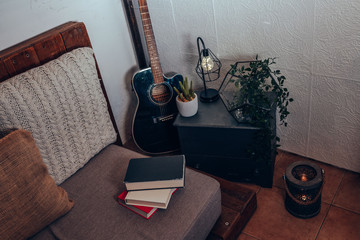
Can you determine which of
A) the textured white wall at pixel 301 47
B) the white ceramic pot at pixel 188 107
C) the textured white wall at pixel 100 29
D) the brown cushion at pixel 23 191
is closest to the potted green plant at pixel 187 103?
the white ceramic pot at pixel 188 107

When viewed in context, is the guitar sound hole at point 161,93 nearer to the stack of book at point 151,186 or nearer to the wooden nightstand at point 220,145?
the wooden nightstand at point 220,145

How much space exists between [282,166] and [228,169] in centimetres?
35

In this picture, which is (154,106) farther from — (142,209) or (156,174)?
(142,209)

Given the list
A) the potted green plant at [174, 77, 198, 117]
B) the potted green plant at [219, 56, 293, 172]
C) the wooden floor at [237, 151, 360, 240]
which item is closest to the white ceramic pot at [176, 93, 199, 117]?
the potted green plant at [174, 77, 198, 117]

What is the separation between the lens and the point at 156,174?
4.72ft

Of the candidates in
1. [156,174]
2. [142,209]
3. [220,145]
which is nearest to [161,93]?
[220,145]

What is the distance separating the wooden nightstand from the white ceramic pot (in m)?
0.03

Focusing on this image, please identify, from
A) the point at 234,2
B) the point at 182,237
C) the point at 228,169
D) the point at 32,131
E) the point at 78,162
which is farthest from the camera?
the point at 228,169

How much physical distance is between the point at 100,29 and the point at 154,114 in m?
0.60

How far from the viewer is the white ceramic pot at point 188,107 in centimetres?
184

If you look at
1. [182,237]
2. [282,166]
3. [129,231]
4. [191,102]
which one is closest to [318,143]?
[282,166]

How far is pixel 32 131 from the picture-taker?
1.46 metres

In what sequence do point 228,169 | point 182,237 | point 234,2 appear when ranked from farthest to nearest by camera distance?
point 228,169 < point 234,2 < point 182,237

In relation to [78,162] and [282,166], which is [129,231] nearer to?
[78,162]
